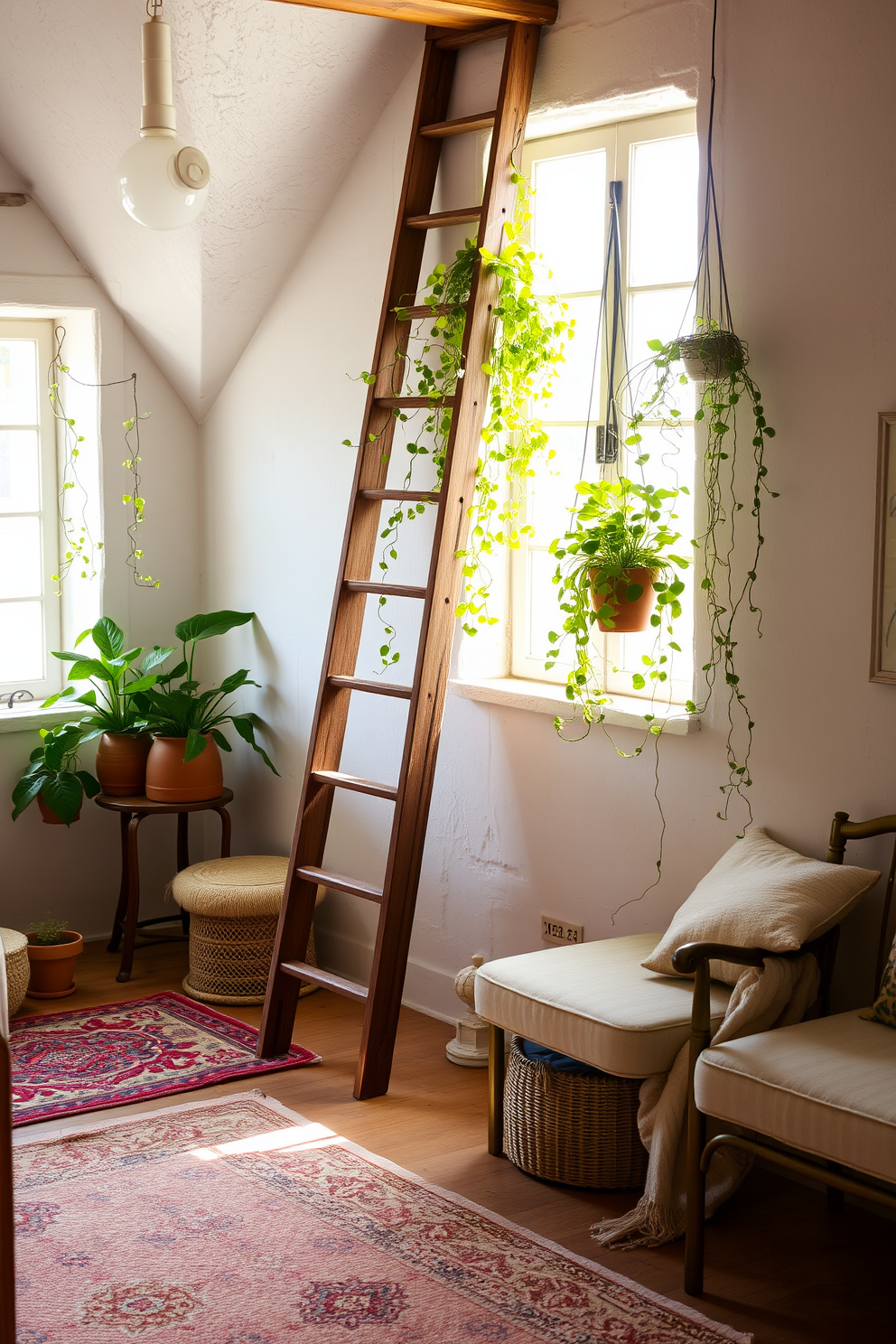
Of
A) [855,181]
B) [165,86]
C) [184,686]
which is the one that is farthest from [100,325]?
[855,181]

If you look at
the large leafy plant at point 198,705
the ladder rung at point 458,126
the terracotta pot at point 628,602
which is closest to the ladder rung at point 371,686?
the terracotta pot at point 628,602

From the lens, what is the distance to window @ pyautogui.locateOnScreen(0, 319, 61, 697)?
5.34 meters

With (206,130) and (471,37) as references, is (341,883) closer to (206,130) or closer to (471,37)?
(206,130)

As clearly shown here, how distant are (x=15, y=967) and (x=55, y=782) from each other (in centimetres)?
79

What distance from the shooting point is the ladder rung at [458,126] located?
402 cm

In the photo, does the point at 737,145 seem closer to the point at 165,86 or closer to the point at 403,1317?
the point at 165,86

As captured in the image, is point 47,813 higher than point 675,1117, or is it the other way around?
point 47,813

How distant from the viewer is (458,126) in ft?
13.5

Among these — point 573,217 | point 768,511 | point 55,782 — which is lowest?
point 55,782

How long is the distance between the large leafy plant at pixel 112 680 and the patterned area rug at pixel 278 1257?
1823 millimetres

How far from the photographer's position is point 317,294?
4836 mm

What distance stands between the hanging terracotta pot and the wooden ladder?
0.76 m

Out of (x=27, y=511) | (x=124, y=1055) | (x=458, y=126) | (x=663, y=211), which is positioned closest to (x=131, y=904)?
(x=124, y=1055)

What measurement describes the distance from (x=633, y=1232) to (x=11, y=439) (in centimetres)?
366
